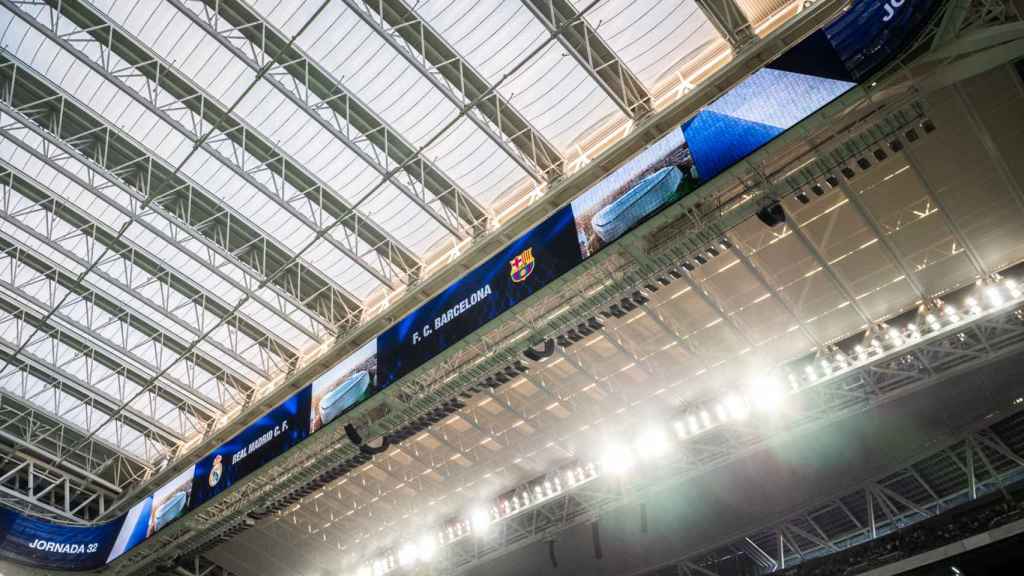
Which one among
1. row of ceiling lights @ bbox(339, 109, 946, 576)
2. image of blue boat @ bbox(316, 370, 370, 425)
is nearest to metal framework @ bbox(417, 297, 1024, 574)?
row of ceiling lights @ bbox(339, 109, 946, 576)

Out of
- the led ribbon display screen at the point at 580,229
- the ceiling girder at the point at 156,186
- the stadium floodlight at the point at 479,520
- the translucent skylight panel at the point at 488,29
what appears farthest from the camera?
the stadium floodlight at the point at 479,520

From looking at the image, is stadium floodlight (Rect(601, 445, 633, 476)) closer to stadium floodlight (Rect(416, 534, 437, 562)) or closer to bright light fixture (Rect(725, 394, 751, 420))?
bright light fixture (Rect(725, 394, 751, 420))

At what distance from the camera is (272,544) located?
29.0 meters

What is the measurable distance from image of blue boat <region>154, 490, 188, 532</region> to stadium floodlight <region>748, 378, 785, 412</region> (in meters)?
17.7

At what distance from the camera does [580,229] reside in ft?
49.8

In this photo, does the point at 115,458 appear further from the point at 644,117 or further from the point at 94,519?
the point at 644,117

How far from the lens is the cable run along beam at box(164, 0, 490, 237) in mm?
17156

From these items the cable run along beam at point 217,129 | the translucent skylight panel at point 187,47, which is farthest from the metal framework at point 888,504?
the translucent skylight panel at point 187,47

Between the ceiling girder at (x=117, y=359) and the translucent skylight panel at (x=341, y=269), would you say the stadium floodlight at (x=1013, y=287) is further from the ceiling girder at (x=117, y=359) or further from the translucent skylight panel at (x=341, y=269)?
the ceiling girder at (x=117, y=359)

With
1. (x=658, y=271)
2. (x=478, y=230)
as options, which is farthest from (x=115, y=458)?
(x=658, y=271)

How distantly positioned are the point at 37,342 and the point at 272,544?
1181 centimetres

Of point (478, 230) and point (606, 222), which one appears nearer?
point (606, 222)

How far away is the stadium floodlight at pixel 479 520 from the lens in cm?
2477

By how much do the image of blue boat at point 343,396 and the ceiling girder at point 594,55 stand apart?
31.5 ft
